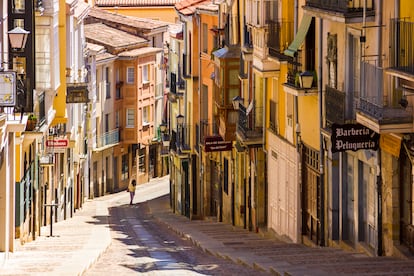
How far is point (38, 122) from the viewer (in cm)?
3441

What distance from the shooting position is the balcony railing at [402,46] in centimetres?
2100

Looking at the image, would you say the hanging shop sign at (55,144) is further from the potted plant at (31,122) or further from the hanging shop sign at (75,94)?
the potted plant at (31,122)

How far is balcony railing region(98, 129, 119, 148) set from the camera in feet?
236

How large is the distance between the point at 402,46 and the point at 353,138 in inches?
101

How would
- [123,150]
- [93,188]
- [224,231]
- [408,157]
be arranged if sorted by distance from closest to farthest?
[408,157], [224,231], [93,188], [123,150]

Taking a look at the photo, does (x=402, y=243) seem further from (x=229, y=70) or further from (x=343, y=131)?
(x=229, y=70)

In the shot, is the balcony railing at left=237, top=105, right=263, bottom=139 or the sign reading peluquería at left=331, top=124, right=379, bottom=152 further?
the balcony railing at left=237, top=105, right=263, bottom=139

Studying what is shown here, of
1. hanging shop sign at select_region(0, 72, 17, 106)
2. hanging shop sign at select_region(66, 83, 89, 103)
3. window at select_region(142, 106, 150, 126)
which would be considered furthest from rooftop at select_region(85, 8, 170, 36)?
hanging shop sign at select_region(0, 72, 17, 106)

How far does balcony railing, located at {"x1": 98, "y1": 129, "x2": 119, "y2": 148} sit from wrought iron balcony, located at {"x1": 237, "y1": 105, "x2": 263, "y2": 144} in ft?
112

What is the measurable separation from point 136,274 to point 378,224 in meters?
4.74

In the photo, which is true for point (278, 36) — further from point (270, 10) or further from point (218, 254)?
point (218, 254)

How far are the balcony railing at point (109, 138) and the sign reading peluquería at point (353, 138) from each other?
48757 millimetres

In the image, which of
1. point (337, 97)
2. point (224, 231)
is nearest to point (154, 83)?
point (224, 231)

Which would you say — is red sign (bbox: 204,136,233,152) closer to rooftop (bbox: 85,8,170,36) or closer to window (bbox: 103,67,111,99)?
window (bbox: 103,67,111,99)
